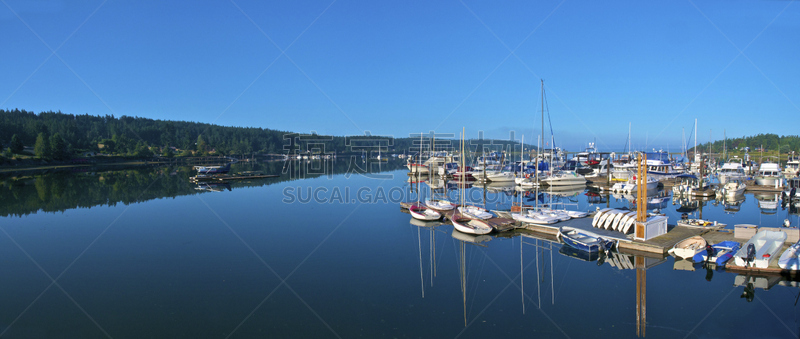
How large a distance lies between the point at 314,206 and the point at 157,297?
2108 centimetres

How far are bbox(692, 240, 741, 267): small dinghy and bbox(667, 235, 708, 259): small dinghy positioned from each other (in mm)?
334

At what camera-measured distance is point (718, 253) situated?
1681cm

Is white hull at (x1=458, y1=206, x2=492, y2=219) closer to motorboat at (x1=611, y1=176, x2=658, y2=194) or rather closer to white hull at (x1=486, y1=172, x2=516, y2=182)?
motorboat at (x1=611, y1=176, x2=658, y2=194)

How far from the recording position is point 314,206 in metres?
35.0

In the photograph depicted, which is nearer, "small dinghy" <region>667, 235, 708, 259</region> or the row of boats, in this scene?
the row of boats

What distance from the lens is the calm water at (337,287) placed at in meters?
11.8

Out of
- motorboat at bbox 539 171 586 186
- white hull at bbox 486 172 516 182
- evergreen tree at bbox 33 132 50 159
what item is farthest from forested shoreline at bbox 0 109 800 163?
motorboat at bbox 539 171 586 186

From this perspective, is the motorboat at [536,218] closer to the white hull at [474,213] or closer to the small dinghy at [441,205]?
the white hull at [474,213]

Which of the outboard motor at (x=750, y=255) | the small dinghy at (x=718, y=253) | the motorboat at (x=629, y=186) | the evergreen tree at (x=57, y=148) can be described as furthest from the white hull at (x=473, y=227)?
the evergreen tree at (x=57, y=148)

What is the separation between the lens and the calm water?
38.8 feet

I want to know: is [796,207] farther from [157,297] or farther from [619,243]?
[157,297]

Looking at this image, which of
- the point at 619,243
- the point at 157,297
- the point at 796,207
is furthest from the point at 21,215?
the point at 796,207

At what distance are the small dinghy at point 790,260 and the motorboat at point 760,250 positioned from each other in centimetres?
36

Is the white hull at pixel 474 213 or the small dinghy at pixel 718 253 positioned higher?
the white hull at pixel 474 213
